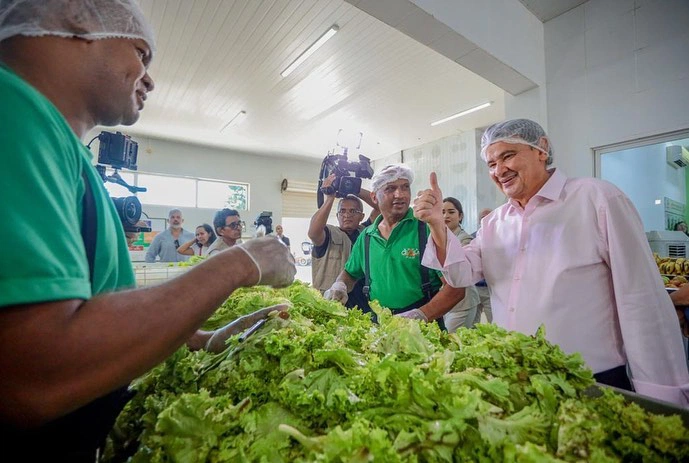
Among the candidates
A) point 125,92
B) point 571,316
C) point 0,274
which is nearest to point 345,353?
point 0,274

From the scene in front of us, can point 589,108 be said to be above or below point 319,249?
above

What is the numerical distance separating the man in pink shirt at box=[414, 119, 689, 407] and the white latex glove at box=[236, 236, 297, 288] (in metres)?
1.10

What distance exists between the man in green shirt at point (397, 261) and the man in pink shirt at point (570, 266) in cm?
29

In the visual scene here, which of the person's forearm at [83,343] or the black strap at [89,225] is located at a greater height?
the black strap at [89,225]

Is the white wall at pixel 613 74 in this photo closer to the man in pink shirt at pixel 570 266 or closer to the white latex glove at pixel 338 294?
the man in pink shirt at pixel 570 266

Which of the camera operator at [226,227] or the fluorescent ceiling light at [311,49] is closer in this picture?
the camera operator at [226,227]

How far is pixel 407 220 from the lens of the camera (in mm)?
2617

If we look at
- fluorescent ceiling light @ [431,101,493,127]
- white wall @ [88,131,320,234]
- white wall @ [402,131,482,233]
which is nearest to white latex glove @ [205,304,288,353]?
fluorescent ceiling light @ [431,101,493,127]

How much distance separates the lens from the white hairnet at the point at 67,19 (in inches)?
32.2

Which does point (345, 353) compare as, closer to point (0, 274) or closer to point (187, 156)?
point (0, 274)

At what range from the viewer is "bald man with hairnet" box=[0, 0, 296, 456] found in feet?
1.81

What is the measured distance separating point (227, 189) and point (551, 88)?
10.0 metres

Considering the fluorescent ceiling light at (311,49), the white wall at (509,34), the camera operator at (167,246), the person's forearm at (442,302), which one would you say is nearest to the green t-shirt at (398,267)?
the person's forearm at (442,302)

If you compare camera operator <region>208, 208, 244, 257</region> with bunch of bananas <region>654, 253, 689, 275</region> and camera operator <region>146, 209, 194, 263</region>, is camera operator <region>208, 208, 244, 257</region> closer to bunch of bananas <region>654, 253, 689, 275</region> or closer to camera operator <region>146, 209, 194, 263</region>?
camera operator <region>146, 209, 194, 263</region>
